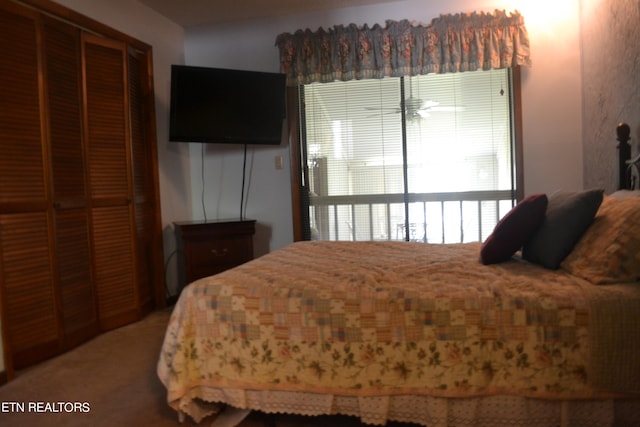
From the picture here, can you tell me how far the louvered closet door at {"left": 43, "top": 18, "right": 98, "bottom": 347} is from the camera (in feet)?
8.34

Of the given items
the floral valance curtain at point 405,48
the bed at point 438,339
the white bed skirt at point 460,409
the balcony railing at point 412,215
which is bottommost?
the white bed skirt at point 460,409

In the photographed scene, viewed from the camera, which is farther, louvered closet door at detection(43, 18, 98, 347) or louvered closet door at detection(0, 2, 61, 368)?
louvered closet door at detection(43, 18, 98, 347)

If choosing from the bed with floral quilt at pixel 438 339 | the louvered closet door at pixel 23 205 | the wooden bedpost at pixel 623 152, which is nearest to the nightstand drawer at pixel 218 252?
the louvered closet door at pixel 23 205

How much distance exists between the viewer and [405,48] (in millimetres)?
3324

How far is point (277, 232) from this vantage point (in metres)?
3.77

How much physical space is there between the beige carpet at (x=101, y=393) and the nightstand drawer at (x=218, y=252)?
Result: 2.30 ft

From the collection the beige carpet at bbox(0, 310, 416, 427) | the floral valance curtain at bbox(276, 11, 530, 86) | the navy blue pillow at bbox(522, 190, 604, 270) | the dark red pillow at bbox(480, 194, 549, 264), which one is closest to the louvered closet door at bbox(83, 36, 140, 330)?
the beige carpet at bbox(0, 310, 416, 427)

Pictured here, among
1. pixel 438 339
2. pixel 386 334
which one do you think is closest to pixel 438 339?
pixel 438 339

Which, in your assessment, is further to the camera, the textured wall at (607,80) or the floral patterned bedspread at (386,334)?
the textured wall at (607,80)

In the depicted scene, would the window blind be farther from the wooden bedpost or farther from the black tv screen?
the wooden bedpost

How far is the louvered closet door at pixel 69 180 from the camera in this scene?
254 centimetres

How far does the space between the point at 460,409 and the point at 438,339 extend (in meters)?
0.25

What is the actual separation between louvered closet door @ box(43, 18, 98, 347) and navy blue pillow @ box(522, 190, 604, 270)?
264 centimetres

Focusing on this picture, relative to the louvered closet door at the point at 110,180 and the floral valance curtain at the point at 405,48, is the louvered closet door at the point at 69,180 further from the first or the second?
the floral valance curtain at the point at 405,48
